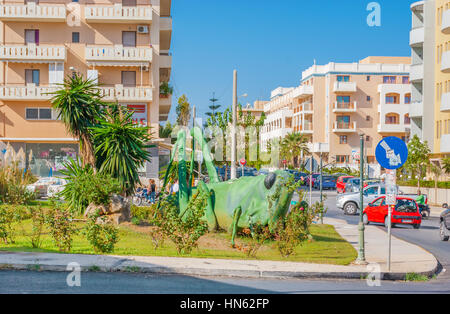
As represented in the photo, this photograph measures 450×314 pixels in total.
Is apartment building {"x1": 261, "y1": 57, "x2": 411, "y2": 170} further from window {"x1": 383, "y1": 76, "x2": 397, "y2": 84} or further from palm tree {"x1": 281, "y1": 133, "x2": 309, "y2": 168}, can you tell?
palm tree {"x1": 281, "y1": 133, "x2": 309, "y2": 168}

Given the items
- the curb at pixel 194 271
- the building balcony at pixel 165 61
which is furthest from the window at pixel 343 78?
the curb at pixel 194 271

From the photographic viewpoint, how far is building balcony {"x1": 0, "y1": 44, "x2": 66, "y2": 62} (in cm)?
4416

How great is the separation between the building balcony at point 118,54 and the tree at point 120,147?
22.3m

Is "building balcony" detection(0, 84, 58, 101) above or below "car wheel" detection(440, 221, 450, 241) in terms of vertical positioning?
above

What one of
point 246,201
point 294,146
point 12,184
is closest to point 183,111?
point 294,146

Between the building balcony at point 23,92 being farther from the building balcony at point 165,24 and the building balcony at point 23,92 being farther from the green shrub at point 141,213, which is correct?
the green shrub at point 141,213

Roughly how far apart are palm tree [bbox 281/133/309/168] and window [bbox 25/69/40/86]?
47.4 metres

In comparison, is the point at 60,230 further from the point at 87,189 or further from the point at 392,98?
the point at 392,98

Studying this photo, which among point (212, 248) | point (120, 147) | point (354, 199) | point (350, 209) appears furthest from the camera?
point (350, 209)

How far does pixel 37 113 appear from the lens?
45.9 meters

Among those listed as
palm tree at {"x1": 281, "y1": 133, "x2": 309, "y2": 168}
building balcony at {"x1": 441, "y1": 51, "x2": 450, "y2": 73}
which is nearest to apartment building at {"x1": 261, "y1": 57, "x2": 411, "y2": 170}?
palm tree at {"x1": 281, "y1": 133, "x2": 309, "y2": 168}

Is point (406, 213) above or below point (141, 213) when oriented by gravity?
below

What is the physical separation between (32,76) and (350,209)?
2735 cm
